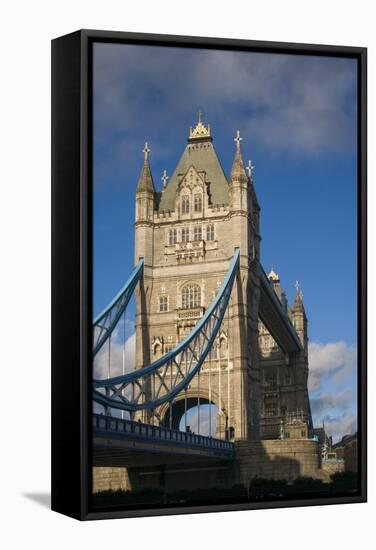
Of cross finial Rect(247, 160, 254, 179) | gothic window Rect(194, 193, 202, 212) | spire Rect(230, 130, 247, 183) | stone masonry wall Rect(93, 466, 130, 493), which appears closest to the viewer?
stone masonry wall Rect(93, 466, 130, 493)

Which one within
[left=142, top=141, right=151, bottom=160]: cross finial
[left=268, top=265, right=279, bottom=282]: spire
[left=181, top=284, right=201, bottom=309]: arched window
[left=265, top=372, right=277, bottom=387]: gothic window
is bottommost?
[left=265, top=372, right=277, bottom=387]: gothic window

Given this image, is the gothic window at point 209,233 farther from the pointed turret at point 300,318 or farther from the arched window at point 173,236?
the pointed turret at point 300,318

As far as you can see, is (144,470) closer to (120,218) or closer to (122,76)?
(120,218)

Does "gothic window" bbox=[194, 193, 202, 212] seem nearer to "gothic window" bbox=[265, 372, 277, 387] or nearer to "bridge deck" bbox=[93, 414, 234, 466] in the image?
"gothic window" bbox=[265, 372, 277, 387]

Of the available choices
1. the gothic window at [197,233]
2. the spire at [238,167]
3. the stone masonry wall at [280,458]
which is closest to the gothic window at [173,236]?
the gothic window at [197,233]

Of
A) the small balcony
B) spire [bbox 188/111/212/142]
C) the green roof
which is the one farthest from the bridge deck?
spire [bbox 188/111/212/142]

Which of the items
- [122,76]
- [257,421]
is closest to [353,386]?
[257,421]

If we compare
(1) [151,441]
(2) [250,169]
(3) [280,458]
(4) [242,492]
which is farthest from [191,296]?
(4) [242,492]
